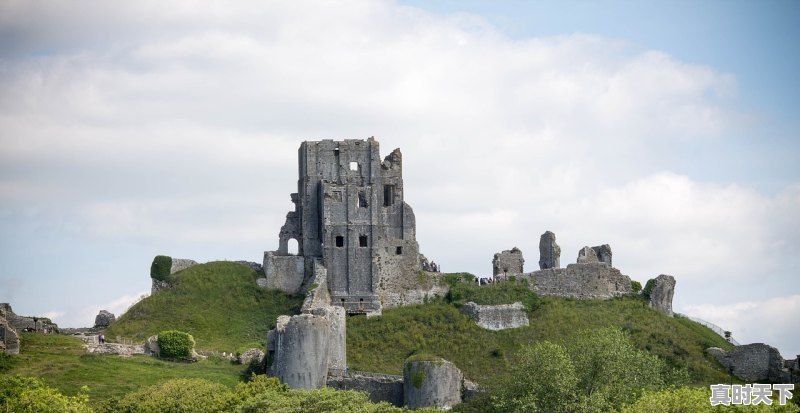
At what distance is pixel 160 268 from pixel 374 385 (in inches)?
886

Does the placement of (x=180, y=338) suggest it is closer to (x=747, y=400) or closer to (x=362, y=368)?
(x=362, y=368)

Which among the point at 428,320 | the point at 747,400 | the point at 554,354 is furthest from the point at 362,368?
the point at 747,400

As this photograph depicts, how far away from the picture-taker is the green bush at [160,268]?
102m

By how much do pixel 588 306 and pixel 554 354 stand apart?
22.5 m

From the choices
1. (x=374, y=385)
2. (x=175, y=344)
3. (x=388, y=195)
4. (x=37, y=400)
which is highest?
(x=388, y=195)

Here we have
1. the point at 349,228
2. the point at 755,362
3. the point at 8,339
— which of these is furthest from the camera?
the point at 349,228

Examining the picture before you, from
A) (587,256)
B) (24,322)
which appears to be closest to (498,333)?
(587,256)

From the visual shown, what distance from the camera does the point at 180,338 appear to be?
91.9 meters

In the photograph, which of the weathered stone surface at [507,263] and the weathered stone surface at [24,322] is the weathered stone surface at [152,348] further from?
the weathered stone surface at [507,263]

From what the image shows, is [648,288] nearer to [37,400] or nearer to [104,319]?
[104,319]

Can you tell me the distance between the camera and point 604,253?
10600 cm

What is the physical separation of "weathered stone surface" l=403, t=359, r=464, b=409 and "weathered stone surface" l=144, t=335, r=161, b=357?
16015 millimetres

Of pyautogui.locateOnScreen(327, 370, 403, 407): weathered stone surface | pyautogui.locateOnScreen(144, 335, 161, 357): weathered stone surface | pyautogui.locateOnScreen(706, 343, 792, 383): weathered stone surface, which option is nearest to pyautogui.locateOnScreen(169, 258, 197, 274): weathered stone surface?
pyautogui.locateOnScreen(144, 335, 161, 357): weathered stone surface

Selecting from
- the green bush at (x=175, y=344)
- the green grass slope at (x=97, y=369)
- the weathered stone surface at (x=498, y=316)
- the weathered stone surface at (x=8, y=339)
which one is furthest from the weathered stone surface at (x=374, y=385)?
the weathered stone surface at (x=8, y=339)
